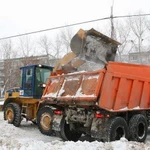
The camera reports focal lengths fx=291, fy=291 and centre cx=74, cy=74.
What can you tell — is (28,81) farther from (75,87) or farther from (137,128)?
(137,128)

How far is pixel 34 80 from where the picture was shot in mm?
12555

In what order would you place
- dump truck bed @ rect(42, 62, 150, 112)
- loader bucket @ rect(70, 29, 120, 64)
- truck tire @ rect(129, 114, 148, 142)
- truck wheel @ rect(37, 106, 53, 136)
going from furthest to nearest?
truck wheel @ rect(37, 106, 53, 136), loader bucket @ rect(70, 29, 120, 64), truck tire @ rect(129, 114, 148, 142), dump truck bed @ rect(42, 62, 150, 112)

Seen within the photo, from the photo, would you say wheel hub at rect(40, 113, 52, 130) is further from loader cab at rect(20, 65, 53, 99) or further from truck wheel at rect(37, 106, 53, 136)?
loader cab at rect(20, 65, 53, 99)

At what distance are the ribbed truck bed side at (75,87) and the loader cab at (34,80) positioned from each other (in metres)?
2.43

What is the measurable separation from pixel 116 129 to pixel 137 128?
3.69 feet

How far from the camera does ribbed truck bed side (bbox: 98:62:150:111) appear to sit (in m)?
8.28

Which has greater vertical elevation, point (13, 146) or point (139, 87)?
point (139, 87)

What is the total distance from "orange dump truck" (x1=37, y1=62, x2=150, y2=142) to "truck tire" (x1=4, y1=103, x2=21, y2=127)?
2.41 m

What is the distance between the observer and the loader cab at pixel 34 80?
41.2ft

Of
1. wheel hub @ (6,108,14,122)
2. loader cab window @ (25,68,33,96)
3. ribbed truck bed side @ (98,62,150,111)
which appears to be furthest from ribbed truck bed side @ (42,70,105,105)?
wheel hub @ (6,108,14,122)

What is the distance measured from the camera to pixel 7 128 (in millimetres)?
11414

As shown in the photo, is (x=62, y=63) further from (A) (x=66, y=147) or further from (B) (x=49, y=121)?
(A) (x=66, y=147)

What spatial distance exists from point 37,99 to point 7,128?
184 centimetres

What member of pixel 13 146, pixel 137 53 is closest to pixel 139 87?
pixel 13 146
